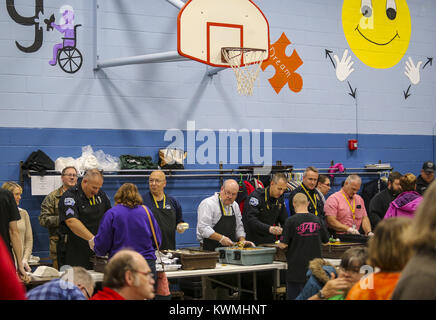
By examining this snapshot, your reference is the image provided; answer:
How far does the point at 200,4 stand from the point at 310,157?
336cm

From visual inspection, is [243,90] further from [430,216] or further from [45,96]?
[430,216]

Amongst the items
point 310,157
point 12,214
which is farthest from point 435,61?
point 12,214

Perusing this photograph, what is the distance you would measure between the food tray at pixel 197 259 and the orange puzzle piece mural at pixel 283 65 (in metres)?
3.76

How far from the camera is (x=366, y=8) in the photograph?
383 inches

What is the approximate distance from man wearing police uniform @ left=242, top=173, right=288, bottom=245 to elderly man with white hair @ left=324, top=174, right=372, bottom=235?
0.70m

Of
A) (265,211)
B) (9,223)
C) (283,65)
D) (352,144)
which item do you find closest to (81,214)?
(9,223)

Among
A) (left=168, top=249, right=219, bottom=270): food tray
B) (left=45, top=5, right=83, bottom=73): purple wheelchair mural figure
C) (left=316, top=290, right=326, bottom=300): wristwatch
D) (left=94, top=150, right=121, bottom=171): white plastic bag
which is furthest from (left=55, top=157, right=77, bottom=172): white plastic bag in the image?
(left=316, top=290, right=326, bottom=300): wristwatch

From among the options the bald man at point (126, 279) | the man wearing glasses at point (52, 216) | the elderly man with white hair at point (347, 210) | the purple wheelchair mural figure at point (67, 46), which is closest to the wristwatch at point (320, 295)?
the bald man at point (126, 279)

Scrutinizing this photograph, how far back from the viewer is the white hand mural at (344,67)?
31.0 ft

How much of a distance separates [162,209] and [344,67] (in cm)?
448

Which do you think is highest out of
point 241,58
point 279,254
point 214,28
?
point 214,28

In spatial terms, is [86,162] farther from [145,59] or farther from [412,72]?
[412,72]

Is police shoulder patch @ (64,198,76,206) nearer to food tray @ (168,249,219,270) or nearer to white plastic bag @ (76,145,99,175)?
food tray @ (168,249,219,270)

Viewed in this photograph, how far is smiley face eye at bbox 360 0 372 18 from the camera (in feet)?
31.8
